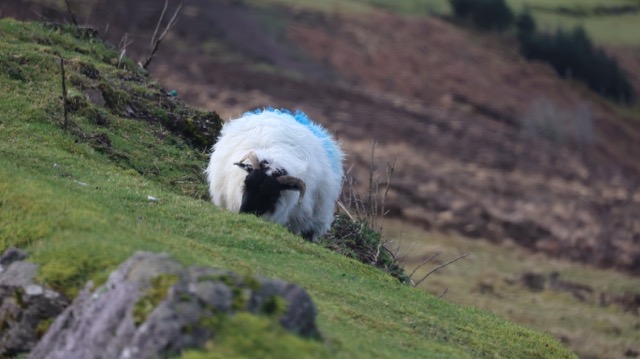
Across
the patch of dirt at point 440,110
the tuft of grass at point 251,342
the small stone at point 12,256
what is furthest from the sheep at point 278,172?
the patch of dirt at point 440,110

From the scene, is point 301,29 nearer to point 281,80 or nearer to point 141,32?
point 281,80

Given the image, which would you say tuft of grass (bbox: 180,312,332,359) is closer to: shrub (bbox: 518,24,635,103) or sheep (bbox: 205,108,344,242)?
sheep (bbox: 205,108,344,242)

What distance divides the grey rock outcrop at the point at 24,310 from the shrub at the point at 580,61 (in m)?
83.0

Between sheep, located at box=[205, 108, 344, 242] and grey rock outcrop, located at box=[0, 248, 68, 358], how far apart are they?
18.6 feet

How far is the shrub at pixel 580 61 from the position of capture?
89938 mm

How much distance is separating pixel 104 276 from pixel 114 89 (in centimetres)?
1080

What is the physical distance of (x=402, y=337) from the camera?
11.9 metres

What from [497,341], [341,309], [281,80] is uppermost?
[341,309]

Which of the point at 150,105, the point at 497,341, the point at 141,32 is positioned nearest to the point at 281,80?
the point at 141,32

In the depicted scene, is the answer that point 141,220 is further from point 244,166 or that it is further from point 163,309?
point 163,309

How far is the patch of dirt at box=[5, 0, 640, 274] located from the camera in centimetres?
5291

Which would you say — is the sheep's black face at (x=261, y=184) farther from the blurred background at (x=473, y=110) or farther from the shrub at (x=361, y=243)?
the blurred background at (x=473, y=110)

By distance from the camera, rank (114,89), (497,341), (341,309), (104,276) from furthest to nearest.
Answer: (114,89)
(497,341)
(341,309)
(104,276)

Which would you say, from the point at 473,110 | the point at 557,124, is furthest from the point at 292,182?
the point at 557,124
